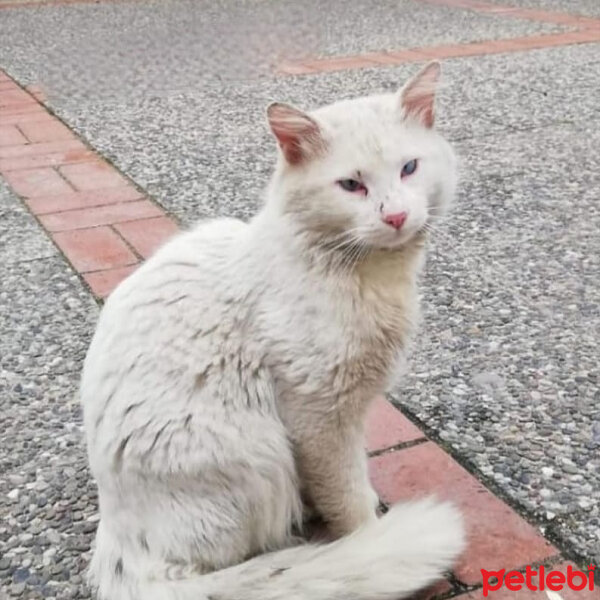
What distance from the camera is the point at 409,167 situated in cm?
150

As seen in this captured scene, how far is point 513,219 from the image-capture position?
307cm

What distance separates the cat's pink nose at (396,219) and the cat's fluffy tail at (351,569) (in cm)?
48

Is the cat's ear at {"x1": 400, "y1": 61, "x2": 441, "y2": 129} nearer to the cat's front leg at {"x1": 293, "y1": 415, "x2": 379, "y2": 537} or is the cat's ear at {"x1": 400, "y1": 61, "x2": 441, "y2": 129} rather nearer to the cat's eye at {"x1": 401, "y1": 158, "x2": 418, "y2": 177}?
the cat's eye at {"x1": 401, "y1": 158, "x2": 418, "y2": 177}

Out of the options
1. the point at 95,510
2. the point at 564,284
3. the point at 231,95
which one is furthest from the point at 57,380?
the point at 231,95

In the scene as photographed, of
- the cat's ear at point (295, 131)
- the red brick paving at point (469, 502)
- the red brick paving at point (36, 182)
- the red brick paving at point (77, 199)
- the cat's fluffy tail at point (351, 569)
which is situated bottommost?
the red brick paving at point (36, 182)

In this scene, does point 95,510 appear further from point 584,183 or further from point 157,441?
point 584,183

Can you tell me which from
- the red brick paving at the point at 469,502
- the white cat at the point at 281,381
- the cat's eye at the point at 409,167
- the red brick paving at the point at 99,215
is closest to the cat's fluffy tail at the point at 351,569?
the white cat at the point at 281,381

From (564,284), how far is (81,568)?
5.21ft

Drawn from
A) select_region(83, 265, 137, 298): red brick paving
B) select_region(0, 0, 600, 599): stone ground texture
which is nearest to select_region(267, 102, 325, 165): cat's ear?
select_region(0, 0, 600, 599): stone ground texture

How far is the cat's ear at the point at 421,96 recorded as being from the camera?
60.5 inches

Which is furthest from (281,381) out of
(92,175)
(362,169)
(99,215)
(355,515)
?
(92,175)

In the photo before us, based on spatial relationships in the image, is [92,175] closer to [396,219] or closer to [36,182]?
[36,182]

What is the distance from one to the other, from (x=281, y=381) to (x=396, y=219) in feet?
1.10

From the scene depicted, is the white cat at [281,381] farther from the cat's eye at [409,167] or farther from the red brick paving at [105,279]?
the red brick paving at [105,279]
